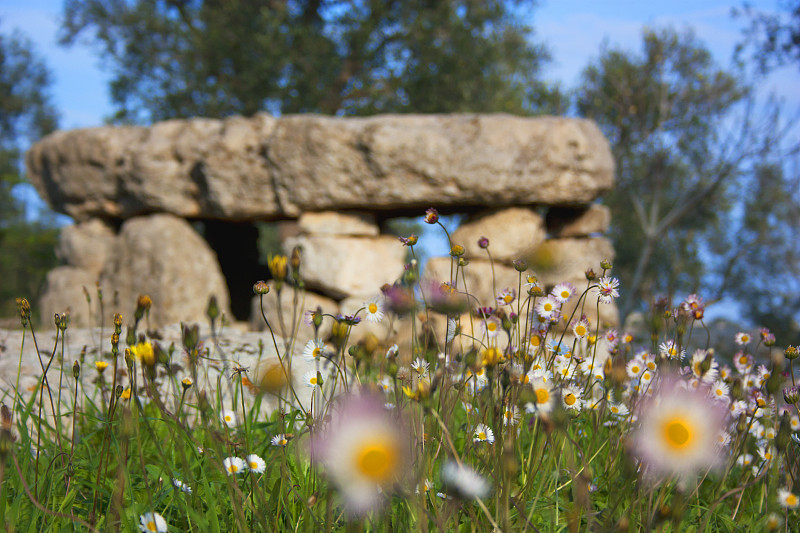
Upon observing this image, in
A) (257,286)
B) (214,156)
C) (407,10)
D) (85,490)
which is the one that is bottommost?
(85,490)

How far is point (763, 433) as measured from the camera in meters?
2.65

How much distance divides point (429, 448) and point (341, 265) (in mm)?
5139

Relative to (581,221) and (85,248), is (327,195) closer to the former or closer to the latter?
(581,221)

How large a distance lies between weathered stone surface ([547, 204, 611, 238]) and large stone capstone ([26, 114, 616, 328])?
0.02m

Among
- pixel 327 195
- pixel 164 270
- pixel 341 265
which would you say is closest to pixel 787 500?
pixel 341 265

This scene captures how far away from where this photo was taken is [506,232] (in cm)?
696

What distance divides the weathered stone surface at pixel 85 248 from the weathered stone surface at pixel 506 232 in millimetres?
4374

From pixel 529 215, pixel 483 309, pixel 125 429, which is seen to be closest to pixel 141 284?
pixel 529 215

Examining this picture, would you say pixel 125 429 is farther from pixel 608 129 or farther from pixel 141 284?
pixel 608 129

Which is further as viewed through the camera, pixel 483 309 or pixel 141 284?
pixel 141 284

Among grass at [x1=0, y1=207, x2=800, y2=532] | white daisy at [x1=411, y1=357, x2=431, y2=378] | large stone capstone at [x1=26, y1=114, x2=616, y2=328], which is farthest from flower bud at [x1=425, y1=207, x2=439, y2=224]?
large stone capstone at [x1=26, y1=114, x2=616, y2=328]

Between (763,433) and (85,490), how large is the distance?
2.71 meters

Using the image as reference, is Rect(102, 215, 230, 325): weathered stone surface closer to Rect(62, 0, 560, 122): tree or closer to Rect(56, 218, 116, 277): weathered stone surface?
Rect(56, 218, 116, 277): weathered stone surface

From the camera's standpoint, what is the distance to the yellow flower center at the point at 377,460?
1.03 meters
